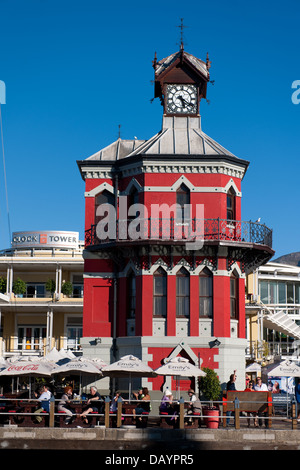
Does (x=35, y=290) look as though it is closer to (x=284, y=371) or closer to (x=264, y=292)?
(x=264, y=292)

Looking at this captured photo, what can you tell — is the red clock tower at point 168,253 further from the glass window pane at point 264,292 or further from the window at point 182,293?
the glass window pane at point 264,292

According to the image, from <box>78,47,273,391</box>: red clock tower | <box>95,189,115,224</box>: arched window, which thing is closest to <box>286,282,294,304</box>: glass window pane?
<box>78,47,273,391</box>: red clock tower

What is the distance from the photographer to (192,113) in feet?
127

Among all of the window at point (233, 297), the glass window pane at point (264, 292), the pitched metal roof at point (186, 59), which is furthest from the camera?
the glass window pane at point (264, 292)

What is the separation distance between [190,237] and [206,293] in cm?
273

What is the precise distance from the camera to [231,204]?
36500 mm

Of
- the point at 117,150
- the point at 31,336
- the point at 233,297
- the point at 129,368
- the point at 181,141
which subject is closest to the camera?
the point at 129,368

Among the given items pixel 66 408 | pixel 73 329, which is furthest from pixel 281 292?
pixel 66 408

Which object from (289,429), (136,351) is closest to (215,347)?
(136,351)

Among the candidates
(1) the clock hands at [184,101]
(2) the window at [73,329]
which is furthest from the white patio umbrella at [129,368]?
(2) the window at [73,329]

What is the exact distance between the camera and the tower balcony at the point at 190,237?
34.3m

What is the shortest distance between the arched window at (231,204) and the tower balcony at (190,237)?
0.48 m

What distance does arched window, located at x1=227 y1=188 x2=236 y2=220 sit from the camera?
119 ft

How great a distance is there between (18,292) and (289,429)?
33.2 m
